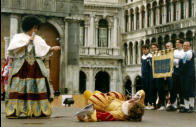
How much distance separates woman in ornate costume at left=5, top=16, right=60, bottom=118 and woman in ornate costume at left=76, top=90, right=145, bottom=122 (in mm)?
1098

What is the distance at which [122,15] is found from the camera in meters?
50.7

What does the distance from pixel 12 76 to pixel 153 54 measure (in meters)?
5.88

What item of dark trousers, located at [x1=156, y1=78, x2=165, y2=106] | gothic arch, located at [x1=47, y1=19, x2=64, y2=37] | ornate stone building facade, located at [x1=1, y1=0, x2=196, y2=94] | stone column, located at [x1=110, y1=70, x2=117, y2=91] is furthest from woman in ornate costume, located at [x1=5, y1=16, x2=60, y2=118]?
stone column, located at [x1=110, y1=70, x2=117, y2=91]

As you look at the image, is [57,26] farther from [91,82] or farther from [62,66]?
[91,82]

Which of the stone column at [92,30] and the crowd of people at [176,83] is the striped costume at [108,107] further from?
the stone column at [92,30]

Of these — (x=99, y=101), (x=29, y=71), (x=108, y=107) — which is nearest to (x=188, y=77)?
(x=108, y=107)

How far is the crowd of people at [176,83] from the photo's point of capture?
11516 mm

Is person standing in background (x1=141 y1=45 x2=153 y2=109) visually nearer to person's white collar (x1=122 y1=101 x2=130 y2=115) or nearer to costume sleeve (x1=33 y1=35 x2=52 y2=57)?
costume sleeve (x1=33 y1=35 x2=52 y2=57)

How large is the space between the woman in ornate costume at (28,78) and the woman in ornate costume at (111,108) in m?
1.10

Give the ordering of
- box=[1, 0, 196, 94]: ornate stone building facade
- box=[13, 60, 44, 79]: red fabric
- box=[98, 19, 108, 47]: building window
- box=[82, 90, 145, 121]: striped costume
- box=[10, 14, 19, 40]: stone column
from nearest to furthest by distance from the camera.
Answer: box=[82, 90, 145, 121]: striped costume → box=[13, 60, 44, 79]: red fabric → box=[10, 14, 19, 40]: stone column → box=[1, 0, 196, 94]: ornate stone building facade → box=[98, 19, 108, 47]: building window

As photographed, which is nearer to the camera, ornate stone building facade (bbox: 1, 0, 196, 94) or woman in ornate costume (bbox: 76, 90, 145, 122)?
woman in ornate costume (bbox: 76, 90, 145, 122)

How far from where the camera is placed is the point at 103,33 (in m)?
50.0

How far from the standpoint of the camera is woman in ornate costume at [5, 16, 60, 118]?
8141mm

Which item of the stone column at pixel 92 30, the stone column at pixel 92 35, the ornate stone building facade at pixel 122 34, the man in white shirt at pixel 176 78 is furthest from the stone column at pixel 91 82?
the man in white shirt at pixel 176 78
